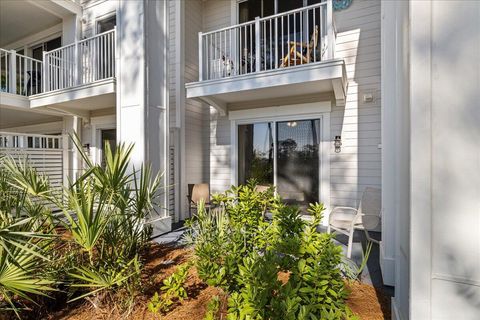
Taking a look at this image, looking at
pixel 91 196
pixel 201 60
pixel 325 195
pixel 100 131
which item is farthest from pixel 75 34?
pixel 325 195

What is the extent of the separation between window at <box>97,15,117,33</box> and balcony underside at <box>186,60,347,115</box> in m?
4.08

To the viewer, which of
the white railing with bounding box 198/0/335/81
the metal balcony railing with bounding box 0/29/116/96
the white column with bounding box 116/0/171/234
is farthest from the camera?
the metal balcony railing with bounding box 0/29/116/96

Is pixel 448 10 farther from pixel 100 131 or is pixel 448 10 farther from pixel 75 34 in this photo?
pixel 75 34

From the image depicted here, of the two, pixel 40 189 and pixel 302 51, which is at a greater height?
pixel 302 51

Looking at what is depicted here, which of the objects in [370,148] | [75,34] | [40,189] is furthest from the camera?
[75,34]

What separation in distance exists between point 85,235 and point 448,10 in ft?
10.6

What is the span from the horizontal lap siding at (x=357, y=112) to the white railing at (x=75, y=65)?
19.7 ft

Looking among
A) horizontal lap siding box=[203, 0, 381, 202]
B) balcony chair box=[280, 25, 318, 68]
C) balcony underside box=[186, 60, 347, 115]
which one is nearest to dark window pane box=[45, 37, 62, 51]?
balcony underside box=[186, 60, 347, 115]

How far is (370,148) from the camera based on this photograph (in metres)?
5.35

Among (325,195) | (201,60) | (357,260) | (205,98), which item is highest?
(201,60)

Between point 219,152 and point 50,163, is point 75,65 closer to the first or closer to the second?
point 50,163

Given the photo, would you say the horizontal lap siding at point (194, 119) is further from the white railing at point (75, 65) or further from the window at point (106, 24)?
the window at point (106, 24)

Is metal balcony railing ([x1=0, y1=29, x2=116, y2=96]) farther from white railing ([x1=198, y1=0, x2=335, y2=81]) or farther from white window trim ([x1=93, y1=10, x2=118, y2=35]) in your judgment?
white railing ([x1=198, y1=0, x2=335, y2=81])

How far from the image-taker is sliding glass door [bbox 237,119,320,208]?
5945 millimetres
